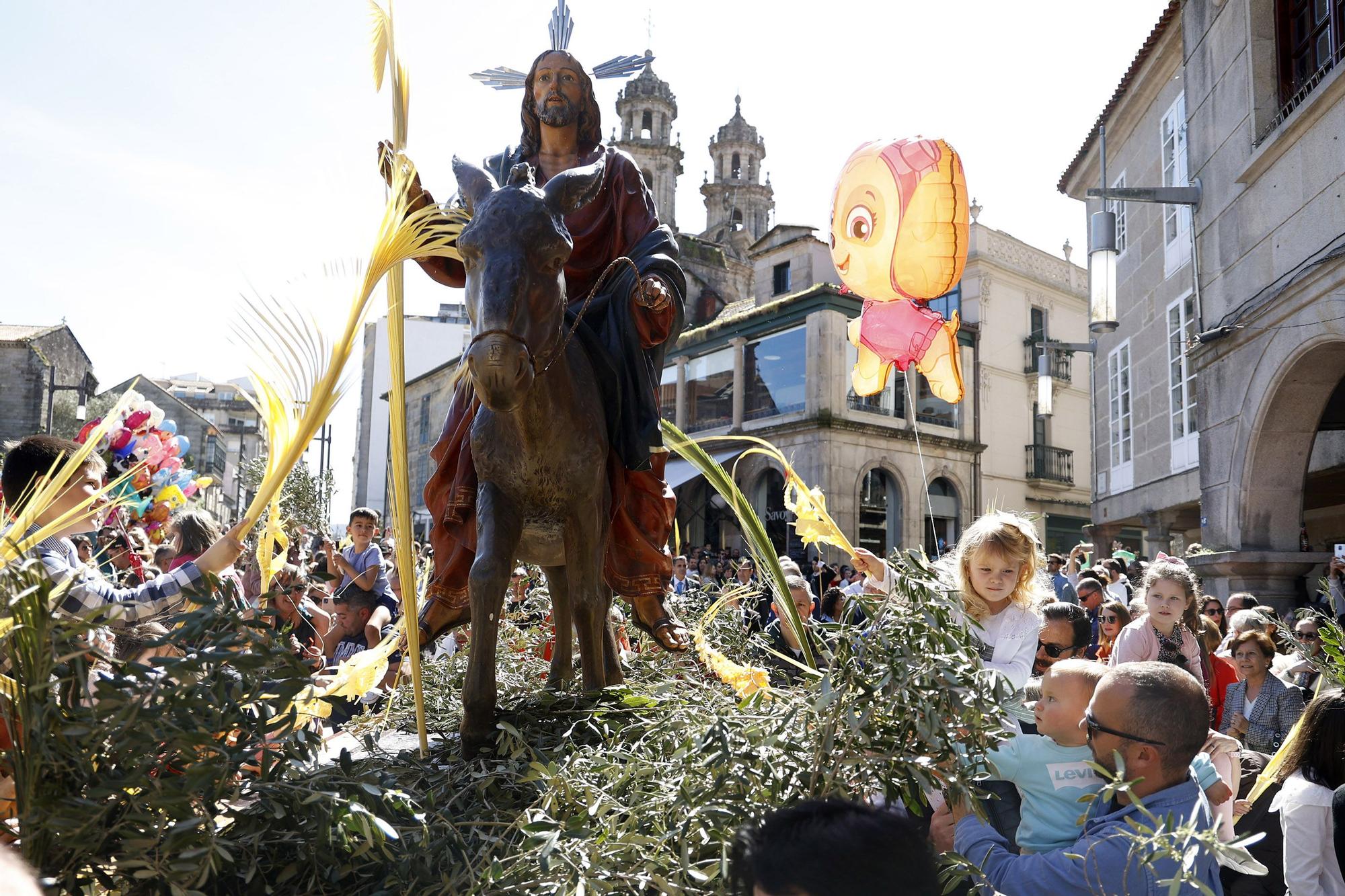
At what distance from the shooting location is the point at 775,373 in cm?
2362

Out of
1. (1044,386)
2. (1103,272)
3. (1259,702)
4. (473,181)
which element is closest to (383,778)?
(473,181)

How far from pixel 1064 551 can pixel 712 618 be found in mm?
24831

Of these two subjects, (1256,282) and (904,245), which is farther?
(1256,282)

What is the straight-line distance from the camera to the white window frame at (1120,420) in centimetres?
1475

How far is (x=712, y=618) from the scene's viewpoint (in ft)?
17.4

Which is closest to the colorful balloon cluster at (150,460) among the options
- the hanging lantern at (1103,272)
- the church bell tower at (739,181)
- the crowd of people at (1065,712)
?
the crowd of people at (1065,712)

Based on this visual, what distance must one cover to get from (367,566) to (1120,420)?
523 inches

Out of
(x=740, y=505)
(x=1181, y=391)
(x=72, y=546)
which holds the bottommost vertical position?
(x=72, y=546)

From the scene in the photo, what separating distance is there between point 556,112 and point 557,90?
0.33ft

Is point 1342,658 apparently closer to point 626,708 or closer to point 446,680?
point 626,708

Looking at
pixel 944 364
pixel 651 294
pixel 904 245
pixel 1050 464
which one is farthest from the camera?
pixel 1050 464

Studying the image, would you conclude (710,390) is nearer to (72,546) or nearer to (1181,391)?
(1181,391)

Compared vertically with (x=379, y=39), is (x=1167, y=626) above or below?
below

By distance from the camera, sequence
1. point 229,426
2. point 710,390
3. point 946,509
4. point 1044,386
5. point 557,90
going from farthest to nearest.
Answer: point 229,426 < point 710,390 < point 946,509 < point 1044,386 < point 557,90
